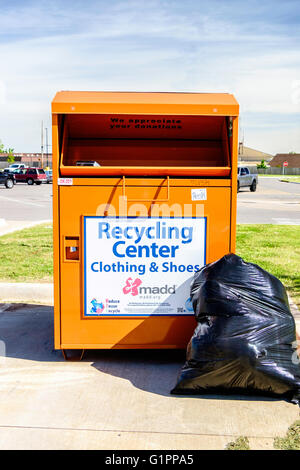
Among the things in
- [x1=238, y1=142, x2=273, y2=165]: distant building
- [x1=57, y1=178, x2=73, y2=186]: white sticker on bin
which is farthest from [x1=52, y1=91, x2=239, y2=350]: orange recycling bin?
[x1=238, y1=142, x2=273, y2=165]: distant building

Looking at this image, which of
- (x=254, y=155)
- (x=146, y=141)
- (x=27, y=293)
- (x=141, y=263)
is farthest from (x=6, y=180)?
(x=254, y=155)

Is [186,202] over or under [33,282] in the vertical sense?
over

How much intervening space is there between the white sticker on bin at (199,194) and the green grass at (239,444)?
189 centimetres

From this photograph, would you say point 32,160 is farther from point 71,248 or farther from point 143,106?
point 143,106

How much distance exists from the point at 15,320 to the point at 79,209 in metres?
2.00

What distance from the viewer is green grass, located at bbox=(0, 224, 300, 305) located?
7.61 meters

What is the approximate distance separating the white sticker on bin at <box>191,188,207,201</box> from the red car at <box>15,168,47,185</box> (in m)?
38.7

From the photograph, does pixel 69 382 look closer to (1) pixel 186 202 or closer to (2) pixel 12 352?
(2) pixel 12 352

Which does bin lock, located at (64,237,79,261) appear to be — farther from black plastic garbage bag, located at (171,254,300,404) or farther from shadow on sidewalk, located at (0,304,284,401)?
black plastic garbage bag, located at (171,254,300,404)

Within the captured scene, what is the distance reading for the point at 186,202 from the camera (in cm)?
439

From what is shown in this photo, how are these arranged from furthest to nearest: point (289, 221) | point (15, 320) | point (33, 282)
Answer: point (289, 221) < point (33, 282) < point (15, 320)

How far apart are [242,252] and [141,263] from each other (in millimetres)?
5171

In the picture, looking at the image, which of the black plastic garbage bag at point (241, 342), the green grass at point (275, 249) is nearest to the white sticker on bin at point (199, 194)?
the black plastic garbage bag at point (241, 342)
